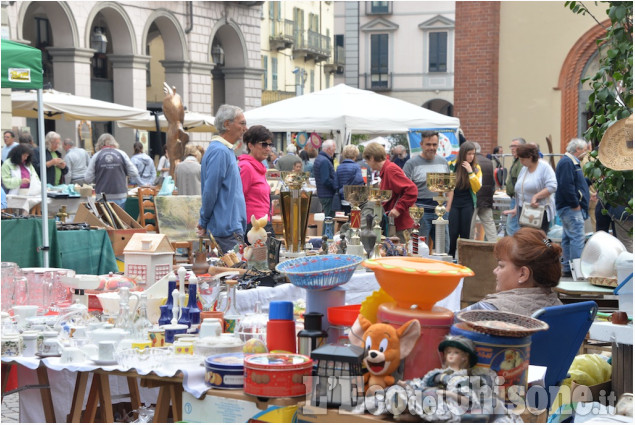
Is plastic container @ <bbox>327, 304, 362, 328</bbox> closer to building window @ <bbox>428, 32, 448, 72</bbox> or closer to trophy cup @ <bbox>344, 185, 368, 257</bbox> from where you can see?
trophy cup @ <bbox>344, 185, 368, 257</bbox>

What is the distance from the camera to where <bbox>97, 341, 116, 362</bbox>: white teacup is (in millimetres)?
3812

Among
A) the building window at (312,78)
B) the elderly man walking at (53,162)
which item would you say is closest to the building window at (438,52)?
the building window at (312,78)

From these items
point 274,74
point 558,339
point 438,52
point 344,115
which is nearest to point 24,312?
point 558,339

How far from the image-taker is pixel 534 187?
10.6 m

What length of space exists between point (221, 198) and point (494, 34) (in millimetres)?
12000

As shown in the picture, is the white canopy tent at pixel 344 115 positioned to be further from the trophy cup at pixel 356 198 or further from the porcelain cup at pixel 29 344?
the porcelain cup at pixel 29 344

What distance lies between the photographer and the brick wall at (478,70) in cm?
1741

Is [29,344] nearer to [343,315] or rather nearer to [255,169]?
[343,315]

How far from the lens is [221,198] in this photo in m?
6.49

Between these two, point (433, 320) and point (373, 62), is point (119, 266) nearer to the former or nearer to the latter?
point (433, 320)

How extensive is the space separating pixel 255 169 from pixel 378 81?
5100 centimetres

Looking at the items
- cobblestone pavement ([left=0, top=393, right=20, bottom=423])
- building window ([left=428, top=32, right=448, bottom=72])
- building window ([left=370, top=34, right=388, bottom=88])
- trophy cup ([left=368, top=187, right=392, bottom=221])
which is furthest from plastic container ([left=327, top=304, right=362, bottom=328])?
building window ([left=370, top=34, right=388, bottom=88])

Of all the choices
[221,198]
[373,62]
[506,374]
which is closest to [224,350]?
[506,374]

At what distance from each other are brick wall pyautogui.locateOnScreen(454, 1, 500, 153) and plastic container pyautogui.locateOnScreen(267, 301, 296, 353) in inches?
567
